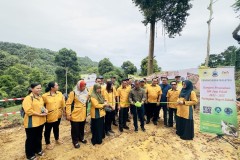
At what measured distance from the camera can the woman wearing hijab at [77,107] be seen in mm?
4227

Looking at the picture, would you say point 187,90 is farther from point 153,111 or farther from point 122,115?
point 122,115

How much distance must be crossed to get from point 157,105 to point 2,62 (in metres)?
36.9

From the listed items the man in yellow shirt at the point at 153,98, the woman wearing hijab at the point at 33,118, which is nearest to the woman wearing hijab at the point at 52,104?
the woman wearing hijab at the point at 33,118

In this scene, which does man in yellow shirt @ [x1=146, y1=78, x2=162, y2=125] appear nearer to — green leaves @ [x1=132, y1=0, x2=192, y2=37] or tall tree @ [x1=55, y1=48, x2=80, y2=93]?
green leaves @ [x1=132, y1=0, x2=192, y2=37]

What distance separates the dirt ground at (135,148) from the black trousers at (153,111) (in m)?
0.84

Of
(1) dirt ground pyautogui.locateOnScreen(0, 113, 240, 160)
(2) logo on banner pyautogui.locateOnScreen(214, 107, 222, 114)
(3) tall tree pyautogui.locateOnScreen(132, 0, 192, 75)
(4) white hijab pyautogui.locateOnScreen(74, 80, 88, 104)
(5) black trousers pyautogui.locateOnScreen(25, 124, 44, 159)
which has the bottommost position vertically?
(1) dirt ground pyautogui.locateOnScreen(0, 113, 240, 160)

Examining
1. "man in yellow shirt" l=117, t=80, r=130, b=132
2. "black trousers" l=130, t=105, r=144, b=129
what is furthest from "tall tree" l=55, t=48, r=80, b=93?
"black trousers" l=130, t=105, r=144, b=129

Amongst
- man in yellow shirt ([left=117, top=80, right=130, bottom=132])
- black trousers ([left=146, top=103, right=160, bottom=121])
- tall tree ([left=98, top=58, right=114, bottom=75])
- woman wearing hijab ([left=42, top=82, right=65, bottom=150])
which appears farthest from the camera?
tall tree ([left=98, top=58, right=114, bottom=75])

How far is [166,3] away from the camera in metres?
11.6

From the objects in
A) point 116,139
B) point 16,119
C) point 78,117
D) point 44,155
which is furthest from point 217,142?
point 16,119

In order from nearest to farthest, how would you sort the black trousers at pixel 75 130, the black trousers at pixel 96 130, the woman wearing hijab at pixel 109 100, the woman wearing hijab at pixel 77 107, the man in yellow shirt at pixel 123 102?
the woman wearing hijab at pixel 77 107, the black trousers at pixel 75 130, the black trousers at pixel 96 130, the woman wearing hijab at pixel 109 100, the man in yellow shirt at pixel 123 102

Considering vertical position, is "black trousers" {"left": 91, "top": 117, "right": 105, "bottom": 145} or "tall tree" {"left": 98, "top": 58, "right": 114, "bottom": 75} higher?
"tall tree" {"left": 98, "top": 58, "right": 114, "bottom": 75}

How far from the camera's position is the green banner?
4.72 m

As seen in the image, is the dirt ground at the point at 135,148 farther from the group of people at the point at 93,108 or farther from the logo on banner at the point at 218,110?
the logo on banner at the point at 218,110
